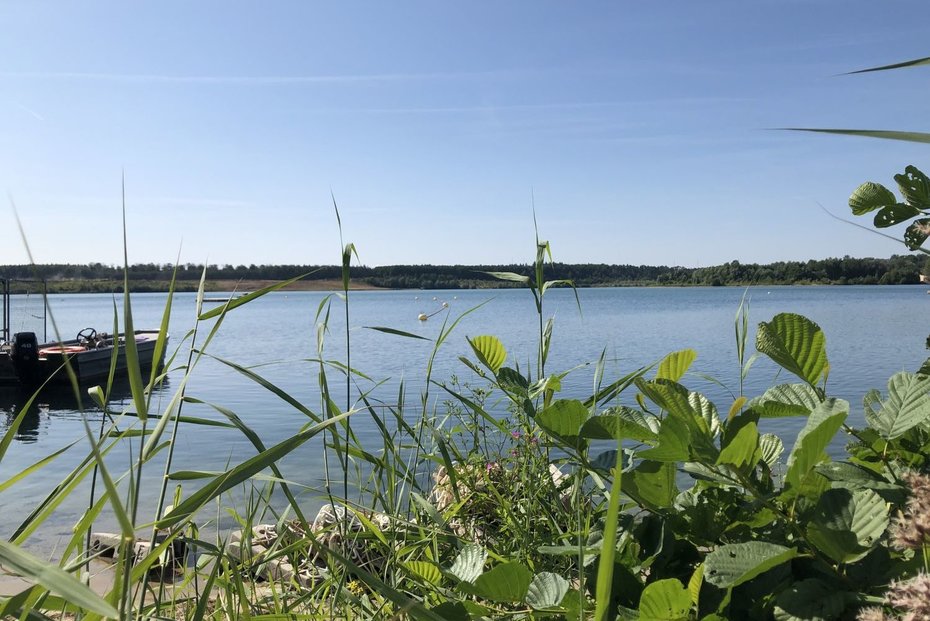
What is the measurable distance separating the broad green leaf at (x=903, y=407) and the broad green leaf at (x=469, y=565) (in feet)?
1.95

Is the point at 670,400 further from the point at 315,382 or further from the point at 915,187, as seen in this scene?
the point at 315,382

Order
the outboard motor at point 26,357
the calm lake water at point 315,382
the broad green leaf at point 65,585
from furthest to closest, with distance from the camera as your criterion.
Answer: the outboard motor at point 26,357 < the calm lake water at point 315,382 < the broad green leaf at point 65,585

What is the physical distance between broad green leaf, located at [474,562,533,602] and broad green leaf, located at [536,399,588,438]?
0.62 feet

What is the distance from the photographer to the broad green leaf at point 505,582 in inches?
36.4

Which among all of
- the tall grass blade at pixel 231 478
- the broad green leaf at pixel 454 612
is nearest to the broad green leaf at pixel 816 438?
the broad green leaf at pixel 454 612

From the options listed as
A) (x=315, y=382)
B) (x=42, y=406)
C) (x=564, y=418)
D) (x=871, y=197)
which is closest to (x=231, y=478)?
(x=564, y=418)

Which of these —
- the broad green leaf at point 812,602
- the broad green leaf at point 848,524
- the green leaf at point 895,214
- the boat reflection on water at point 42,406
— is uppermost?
the green leaf at point 895,214

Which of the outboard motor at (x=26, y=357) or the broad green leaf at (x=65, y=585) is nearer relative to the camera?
the broad green leaf at (x=65, y=585)

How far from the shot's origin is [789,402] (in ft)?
3.09

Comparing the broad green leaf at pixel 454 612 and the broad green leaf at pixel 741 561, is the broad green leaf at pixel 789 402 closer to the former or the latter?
the broad green leaf at pixel 741 561

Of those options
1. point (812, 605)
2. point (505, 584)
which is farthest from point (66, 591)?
point (812, 605)

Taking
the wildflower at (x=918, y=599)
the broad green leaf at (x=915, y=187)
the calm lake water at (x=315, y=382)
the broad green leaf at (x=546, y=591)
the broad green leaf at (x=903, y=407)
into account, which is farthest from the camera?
the calm lake water at (x=315, y=382)

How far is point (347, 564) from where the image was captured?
0.89m

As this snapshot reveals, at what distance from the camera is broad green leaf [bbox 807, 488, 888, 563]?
2.39 feet
